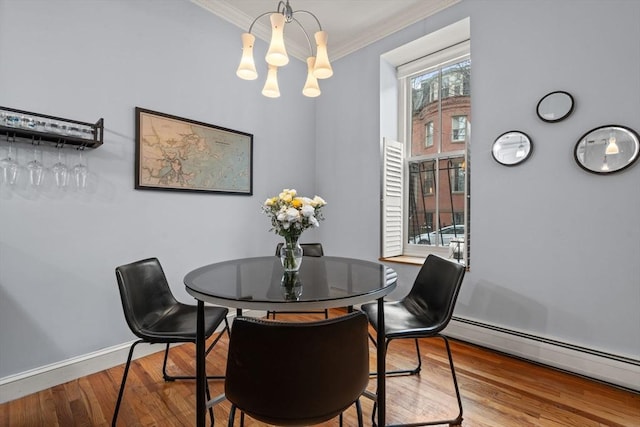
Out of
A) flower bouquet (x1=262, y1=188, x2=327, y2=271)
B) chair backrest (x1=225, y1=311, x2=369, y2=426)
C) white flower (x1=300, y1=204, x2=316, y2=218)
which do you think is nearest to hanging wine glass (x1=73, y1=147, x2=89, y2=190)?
flower bouquet (x1=262, y1=188, x2=327, y2=271)

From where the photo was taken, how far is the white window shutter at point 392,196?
3164 millimetres

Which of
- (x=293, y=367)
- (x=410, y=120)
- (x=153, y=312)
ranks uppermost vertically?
(x=410, y=120)

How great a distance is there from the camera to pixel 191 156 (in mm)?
2586

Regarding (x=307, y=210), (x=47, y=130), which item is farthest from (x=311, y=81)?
(x=47, y=130)

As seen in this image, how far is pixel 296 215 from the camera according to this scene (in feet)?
5.03

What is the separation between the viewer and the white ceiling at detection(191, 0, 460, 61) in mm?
2719

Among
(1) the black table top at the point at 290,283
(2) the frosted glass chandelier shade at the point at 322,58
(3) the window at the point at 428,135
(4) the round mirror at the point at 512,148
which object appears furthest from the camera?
(3) the window at the point at 428,135

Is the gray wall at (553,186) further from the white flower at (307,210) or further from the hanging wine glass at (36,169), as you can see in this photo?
the hanging wine glass at (36,169)

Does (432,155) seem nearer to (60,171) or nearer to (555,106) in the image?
(555,106)

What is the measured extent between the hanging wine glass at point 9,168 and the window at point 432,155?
2.86 metres

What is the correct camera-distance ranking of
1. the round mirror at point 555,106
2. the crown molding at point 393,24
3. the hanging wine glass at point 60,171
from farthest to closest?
the crown molding at point 393,24
the round mirror at point 555,106
the hanging wine glass at point 60,171

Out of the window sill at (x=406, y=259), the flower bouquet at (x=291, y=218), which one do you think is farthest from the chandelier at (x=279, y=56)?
the window sill at (x=406, y=259)

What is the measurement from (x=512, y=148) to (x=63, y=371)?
11.6ft

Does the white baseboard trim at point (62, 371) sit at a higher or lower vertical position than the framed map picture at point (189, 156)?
lower
